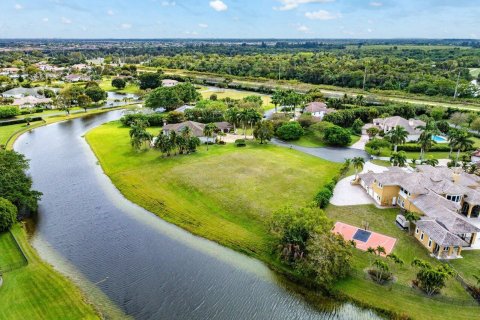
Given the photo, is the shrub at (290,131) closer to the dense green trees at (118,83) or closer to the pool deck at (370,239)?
the pool deck at (370,239)

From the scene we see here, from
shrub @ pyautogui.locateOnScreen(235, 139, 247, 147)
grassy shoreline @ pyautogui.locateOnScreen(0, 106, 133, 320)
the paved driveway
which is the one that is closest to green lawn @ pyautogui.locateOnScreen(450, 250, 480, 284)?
the paved driveway

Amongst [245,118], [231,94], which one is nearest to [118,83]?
[231,94]

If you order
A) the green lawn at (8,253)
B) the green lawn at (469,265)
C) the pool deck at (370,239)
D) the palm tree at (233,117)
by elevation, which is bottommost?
the green lawn at (469,265)

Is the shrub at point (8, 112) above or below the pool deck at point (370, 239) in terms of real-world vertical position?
above

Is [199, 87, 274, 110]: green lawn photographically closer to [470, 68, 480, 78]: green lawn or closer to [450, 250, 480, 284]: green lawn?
[450, 250, 480, 284]: green lawn

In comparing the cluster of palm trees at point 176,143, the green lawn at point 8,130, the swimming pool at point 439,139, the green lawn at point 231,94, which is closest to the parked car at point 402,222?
the cluster of palm trees at point 176,143

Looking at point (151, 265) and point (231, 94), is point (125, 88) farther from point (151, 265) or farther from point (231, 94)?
point (151, 265)
